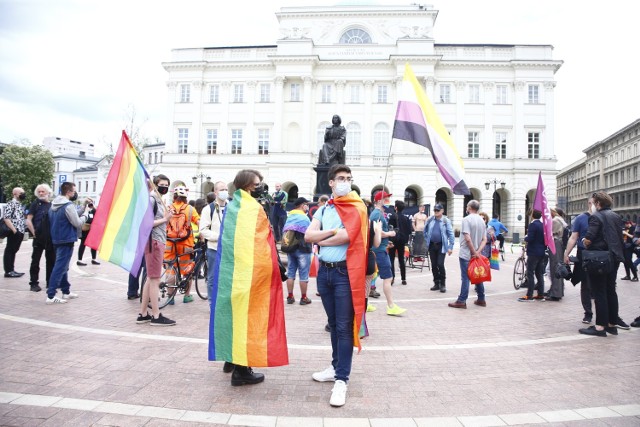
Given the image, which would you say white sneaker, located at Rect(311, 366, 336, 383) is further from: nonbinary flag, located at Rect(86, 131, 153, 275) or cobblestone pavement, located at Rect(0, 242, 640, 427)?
nonbinary flag, located at Rect(86, 131, 153, 275)

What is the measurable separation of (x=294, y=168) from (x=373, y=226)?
3603 cm

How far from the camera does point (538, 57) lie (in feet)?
132

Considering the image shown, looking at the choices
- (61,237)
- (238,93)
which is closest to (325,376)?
(61,237)

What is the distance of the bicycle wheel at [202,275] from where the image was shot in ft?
27.4

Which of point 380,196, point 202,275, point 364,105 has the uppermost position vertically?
point 364,105

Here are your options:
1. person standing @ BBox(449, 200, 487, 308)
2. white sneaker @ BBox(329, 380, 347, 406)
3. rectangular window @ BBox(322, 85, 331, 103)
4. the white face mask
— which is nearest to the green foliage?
rectangular window @ BBox(322, 85, 331, 103)

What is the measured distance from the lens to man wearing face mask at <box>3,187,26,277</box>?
9.89 m

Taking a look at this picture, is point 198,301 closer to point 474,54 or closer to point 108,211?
point 108,211

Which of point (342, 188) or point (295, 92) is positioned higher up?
point (295, 92)

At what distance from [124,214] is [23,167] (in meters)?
65.0

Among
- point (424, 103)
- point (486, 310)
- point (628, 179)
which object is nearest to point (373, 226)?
point (424, 103)

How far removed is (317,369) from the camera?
14.8 feet

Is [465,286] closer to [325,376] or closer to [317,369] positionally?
[317,369]

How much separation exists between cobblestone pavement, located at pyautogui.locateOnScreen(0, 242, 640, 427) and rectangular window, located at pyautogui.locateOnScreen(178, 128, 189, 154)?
38.3 meters
